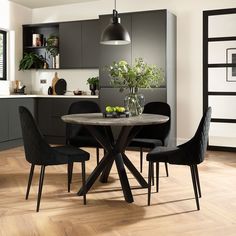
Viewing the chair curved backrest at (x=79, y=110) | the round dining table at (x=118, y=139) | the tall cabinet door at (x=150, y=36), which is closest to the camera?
the round dining table at (x=118, y=139)

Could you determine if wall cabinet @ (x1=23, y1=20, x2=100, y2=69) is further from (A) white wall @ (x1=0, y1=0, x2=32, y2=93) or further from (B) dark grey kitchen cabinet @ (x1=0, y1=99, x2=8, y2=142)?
(B) dark grey kitchen cabinet @ (x1=0, y1=99, x2=8, y2=142)

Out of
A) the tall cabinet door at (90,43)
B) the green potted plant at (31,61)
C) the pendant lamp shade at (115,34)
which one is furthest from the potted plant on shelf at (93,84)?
the pendant lamp shade at (115,34)

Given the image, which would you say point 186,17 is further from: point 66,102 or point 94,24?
point 66,102

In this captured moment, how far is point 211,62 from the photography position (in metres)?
6.19

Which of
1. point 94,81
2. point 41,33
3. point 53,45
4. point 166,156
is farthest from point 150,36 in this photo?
point 166,156

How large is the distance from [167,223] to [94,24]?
4603mm

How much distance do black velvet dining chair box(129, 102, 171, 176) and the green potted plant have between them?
128 inches

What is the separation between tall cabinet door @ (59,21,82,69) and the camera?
686 centimetres

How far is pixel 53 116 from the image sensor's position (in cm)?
687

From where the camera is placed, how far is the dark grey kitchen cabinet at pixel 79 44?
6742 millimetres

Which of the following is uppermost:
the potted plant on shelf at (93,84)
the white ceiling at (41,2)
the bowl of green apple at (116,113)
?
the white ceiling at (41,2)

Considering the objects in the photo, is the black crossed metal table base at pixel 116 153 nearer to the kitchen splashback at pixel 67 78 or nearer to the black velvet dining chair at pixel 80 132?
the black velvet dining chair at pixel 80 132

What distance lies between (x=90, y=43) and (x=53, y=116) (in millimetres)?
1482

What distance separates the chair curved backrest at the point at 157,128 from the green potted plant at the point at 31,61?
324cm
